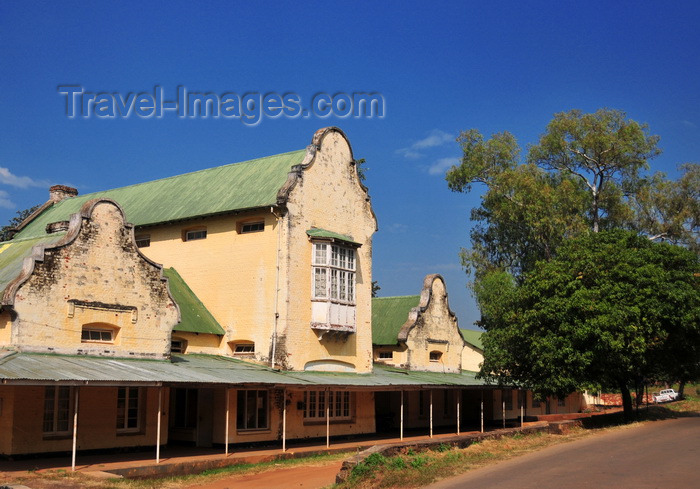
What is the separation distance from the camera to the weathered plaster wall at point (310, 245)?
2800cm

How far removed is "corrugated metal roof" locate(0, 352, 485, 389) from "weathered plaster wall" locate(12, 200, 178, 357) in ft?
1.98

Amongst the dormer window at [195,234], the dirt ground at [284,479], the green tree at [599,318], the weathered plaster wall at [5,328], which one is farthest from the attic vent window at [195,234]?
the green tree at [599,318]

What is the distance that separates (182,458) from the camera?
21391 millimetres

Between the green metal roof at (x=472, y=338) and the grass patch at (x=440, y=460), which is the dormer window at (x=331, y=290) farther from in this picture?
the green metal roof at (x=472, y=338)

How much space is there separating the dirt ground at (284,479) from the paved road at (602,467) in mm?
3781

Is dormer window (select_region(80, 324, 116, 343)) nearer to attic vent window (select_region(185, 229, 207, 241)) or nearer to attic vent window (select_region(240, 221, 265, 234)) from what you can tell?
attic vent window (select_region(240, 221, 265, 234))

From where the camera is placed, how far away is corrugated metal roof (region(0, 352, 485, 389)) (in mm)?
17984

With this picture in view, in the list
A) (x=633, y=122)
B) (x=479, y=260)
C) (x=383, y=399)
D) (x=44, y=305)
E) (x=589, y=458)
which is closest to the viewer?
(x=589, y=458)

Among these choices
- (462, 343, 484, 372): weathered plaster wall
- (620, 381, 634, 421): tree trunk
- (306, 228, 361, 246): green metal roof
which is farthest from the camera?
(462, 343, 484, 372): weathered plaster wall

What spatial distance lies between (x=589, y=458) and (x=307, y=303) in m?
12.4

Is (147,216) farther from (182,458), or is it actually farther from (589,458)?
(589,458)

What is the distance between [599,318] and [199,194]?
17.0m

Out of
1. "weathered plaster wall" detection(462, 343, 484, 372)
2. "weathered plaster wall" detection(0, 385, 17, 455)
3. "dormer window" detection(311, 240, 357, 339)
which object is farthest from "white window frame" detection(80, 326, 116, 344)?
"weathered plaster wall" detection(462, 343, 484, 372)

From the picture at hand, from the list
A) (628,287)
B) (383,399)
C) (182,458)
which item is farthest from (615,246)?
(182,458)
